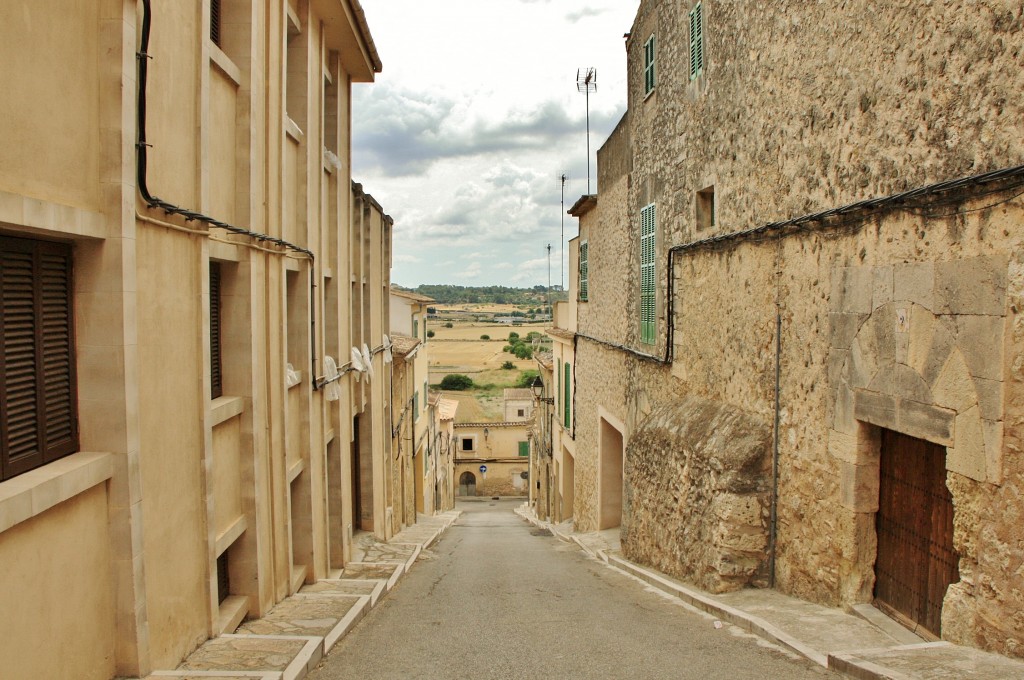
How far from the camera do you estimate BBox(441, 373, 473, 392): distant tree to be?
2968 inches

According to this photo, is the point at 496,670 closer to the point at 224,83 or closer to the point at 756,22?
the point at 224,83

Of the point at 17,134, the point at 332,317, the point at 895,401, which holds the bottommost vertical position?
the point at 895,401

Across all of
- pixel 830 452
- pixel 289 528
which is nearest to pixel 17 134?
pixel 289 528

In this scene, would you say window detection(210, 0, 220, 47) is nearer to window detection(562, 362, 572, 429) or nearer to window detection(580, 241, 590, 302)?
window detection(580, 241, 590, 302)

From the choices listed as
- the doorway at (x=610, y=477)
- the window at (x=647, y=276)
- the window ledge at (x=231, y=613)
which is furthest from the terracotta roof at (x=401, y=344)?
the window ledge at (x=231, y=613)

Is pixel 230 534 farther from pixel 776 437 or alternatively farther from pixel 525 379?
pixel 525 379

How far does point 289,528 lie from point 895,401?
6.14 m

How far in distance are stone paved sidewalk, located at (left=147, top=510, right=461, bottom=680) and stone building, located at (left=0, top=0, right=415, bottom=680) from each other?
0.64 ft

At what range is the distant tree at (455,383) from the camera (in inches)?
2968

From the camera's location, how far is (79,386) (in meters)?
4.20

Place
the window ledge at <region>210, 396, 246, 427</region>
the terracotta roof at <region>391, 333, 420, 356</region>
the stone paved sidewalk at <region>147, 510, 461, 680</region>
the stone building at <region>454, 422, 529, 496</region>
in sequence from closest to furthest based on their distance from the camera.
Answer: the stone paved sidewalk at <region>147, 510, 461, 680</region>, the window ledge at <region>210, 396, 246, 427</region>, the terracotta roof at <region>391, 333, 420, 356</region>, the stone building at <region>454, 422, 529, 496</region>

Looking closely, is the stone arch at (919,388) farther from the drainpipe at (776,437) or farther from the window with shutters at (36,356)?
the window with shutters at (36,356)

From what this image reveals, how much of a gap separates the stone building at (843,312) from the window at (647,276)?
529mm

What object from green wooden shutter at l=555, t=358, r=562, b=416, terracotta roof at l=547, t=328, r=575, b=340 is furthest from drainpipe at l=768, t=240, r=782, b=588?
green wooden shutter at l=555, t=358, r=562, b=416
